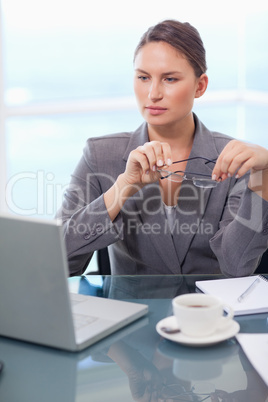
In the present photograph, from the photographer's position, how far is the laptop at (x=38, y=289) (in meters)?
0.88

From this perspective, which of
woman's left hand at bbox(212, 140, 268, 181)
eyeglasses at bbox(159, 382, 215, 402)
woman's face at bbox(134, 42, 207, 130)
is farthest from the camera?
woman's face at bbox(134, 42, 207, 130)

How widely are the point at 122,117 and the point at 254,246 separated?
353 centimetres

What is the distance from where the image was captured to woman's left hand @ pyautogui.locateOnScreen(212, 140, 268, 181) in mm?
1465

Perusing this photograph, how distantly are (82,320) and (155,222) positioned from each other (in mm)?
748

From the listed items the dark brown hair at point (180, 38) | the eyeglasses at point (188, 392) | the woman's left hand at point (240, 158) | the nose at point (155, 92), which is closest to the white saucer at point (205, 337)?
the eyeglasses at point (188, 392)

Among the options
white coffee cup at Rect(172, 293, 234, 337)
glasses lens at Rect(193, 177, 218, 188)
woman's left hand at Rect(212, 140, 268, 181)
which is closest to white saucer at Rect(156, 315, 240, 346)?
white coffee cup at Rect(172, 293, 234, 337)

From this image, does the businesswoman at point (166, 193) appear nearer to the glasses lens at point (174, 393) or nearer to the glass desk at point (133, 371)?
the glass desk at point (133, 371)

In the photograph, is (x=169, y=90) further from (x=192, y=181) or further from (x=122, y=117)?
(x=122, y=117)

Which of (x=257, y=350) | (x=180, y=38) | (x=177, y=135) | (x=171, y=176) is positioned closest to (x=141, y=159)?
(x=171, y=176)

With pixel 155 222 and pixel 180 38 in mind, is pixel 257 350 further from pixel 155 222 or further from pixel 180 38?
pixel 180 38

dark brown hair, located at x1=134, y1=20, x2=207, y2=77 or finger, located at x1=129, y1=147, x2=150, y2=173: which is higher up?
dark brown hair, located at x1=134, y1=20, x2=207, y2=77

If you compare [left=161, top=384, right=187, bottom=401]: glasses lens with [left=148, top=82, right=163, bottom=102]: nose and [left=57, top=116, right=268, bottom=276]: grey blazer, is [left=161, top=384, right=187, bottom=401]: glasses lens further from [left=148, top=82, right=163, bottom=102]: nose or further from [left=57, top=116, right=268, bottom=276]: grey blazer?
[left=148, top=82, right=163, bottom=102]: nose

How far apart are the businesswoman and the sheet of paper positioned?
0.56 m

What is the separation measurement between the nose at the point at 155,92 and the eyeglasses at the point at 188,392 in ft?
3.41
